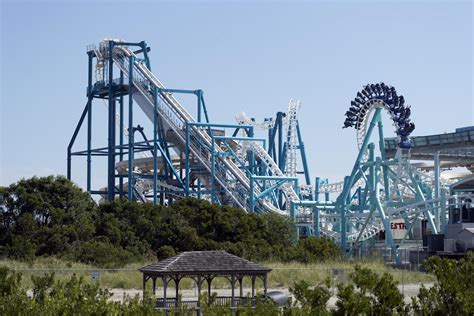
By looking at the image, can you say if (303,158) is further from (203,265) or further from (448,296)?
(448,296)

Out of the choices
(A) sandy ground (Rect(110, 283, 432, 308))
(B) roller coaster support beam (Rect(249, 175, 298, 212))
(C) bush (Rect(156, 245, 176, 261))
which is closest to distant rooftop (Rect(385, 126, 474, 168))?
(B) roller coaster support beam (Rect(249, 175, 298, 212))

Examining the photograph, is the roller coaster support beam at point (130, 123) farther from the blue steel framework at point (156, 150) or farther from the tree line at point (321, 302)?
the tree line at point (321, 302)

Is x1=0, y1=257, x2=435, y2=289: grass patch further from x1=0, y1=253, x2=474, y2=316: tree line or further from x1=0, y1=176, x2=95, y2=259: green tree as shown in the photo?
x1=0, y1=253, x2=474, y2=316: tree line

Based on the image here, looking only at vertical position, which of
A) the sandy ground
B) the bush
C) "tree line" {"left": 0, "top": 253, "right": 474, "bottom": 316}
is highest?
the bush

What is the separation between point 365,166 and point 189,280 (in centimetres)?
2348

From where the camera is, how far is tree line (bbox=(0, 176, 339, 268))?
176ft

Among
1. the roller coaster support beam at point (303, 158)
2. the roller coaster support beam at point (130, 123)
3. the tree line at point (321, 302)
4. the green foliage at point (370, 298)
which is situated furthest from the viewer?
the roller coaster support beam at point (303, 158)

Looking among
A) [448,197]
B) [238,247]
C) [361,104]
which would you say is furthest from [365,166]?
[238,247]

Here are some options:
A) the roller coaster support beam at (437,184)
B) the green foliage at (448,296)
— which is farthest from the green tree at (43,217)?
the green foliage at (448,296)

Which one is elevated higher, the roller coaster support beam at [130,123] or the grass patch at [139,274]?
the roller coaster support beam at [130,123]

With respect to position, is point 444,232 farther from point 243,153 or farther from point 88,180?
point 88,180

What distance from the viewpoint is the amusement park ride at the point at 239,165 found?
6719cm

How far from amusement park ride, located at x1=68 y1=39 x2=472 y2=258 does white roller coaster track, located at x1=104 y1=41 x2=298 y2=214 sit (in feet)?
0.25

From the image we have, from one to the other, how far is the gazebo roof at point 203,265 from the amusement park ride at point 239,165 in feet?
95.4
